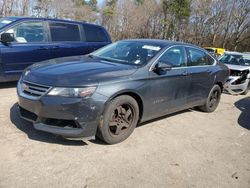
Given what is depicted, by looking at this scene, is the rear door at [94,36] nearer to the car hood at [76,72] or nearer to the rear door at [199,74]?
the rear door at [199,74]

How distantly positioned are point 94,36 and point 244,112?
461 centimetres

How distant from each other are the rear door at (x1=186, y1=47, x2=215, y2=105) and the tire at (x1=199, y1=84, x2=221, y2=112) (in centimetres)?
21

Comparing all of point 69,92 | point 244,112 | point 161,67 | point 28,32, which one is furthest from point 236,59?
point 69,92

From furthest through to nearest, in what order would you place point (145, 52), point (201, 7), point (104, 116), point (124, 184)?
point (201, 7) < point (145, 52) < point (104, 116) < point (124, 184)

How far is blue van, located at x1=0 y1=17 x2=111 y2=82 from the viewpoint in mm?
6516

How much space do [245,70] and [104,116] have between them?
7.30 m

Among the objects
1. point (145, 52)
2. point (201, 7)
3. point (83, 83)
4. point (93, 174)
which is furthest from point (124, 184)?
point (201, 7)

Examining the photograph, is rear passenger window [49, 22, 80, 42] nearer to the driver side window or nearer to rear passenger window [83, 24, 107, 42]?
rear passenger window [83, 24, 107, 42]

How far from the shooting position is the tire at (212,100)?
256 inches

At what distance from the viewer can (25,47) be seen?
6742 millimetres

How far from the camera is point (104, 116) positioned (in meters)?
4.01

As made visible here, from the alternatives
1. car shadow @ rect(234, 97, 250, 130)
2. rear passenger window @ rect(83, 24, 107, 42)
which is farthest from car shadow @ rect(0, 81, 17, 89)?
car shadow @ rect(234, 97, 250, 130)

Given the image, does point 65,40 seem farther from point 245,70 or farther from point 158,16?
point 158,16

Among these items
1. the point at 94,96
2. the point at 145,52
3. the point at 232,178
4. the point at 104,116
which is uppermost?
the point at 145,52
